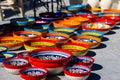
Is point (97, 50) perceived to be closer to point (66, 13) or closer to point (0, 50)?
point (0, 50)

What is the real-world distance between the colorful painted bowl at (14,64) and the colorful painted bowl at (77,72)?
0.74 m

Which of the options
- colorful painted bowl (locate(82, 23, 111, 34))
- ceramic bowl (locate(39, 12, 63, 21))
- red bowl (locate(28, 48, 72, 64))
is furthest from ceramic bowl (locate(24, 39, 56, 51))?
ceramic bowl (locate(39, 12, 63, 21))

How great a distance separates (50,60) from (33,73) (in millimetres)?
357

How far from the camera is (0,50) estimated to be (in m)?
5.91

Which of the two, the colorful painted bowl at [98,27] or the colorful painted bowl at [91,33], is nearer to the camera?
the colorful painted bowl at [91,33]

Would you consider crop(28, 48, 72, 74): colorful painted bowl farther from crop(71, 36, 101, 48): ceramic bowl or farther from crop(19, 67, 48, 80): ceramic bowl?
crop(71, 36, 101, 48): ceramic bowl

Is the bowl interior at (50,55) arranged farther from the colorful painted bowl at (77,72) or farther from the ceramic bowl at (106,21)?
the ceramic bowl at (106,21)

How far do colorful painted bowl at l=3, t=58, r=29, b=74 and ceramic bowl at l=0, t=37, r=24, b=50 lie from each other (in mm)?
1000

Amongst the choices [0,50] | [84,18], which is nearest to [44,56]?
[0,50]

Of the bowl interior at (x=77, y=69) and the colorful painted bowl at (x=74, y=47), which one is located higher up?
the colorful painted bowl at (x=74, y=47)

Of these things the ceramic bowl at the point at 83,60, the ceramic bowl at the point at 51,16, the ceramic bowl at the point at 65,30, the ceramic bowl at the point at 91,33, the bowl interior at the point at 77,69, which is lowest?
the bowl interior at the point at 77,69

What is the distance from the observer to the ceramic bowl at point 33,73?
4508 mm

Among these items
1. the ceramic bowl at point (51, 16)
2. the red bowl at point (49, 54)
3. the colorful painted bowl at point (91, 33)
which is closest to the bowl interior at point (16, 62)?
the red bowl at point (49, 54)

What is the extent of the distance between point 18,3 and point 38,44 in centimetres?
364
